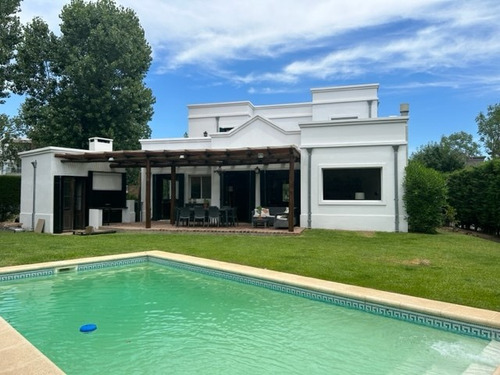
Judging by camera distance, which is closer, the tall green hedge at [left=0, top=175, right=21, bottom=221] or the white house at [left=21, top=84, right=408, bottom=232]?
the white house at [left=21, top=84, right=408, bottom=232]

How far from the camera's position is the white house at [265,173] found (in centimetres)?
1549

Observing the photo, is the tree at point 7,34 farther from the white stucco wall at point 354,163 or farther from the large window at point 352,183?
the large window at point 352,183

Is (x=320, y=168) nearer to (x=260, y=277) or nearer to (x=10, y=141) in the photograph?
(x=260, y=277)

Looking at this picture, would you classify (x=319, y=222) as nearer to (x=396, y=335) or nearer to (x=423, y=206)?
(x=423, y=206)

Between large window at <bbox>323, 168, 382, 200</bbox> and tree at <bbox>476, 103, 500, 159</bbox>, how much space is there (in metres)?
44.1

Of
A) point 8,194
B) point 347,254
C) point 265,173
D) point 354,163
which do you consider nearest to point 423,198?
point 354,163

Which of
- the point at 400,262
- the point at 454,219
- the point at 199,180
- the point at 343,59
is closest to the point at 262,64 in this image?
the point at 343,59

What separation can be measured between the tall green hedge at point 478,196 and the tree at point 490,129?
3856 cm

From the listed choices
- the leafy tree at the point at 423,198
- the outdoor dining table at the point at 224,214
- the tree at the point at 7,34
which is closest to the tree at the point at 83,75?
the tree at the point at 7,34

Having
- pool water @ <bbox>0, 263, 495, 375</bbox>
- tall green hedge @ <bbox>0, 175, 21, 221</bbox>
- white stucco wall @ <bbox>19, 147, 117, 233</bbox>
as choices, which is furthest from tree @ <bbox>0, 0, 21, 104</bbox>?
pool water @ <bbox>0, 263, 495, 375</bbox>

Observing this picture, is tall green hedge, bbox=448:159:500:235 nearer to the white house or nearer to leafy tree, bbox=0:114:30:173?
the white house

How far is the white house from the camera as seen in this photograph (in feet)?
50.8

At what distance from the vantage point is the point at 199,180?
2044 centimetres

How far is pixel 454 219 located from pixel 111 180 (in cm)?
1775
